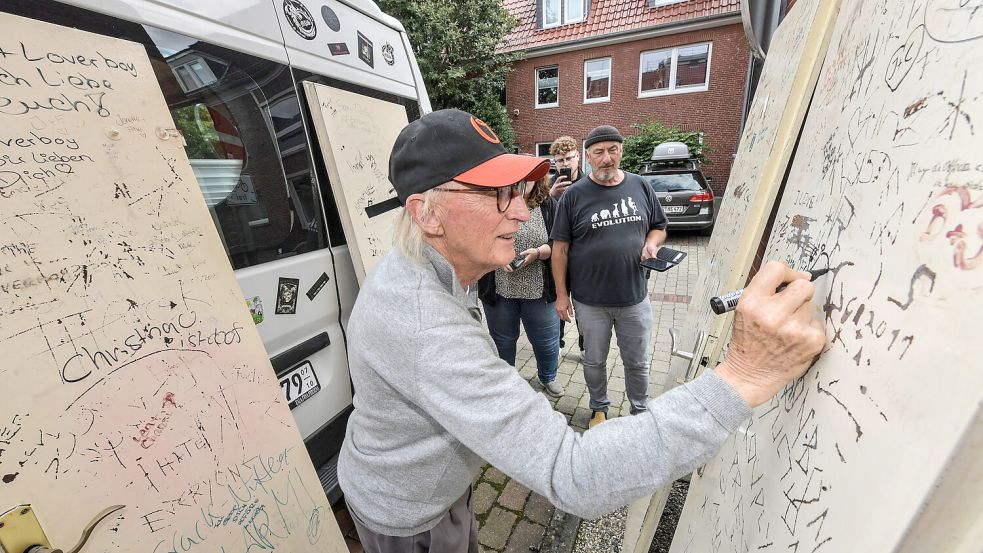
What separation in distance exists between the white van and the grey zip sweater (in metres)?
0.82

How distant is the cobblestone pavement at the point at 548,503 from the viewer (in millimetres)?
2113

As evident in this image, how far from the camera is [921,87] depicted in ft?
1.79

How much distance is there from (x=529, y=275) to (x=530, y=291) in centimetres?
12

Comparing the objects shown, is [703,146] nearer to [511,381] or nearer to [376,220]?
[376,220]

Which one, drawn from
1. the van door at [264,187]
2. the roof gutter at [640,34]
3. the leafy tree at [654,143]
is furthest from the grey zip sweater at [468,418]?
the roof gutter at [640,34]

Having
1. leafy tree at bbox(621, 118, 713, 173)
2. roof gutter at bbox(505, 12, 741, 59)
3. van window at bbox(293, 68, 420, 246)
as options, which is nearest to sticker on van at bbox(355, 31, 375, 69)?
van window at bbox(293, 68, 420, 246)

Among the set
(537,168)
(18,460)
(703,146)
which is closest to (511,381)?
(537,168)

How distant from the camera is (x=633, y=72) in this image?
535 inches

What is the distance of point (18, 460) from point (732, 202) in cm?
234

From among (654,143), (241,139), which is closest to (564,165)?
(241,139)

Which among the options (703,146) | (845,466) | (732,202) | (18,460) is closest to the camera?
(845,466)

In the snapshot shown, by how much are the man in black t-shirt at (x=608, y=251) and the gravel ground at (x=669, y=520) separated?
548mm

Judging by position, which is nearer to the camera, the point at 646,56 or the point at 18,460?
the point at 18,460

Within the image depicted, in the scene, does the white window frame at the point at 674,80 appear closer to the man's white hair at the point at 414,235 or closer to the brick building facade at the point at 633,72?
the brick building facade at the point at 633,72
